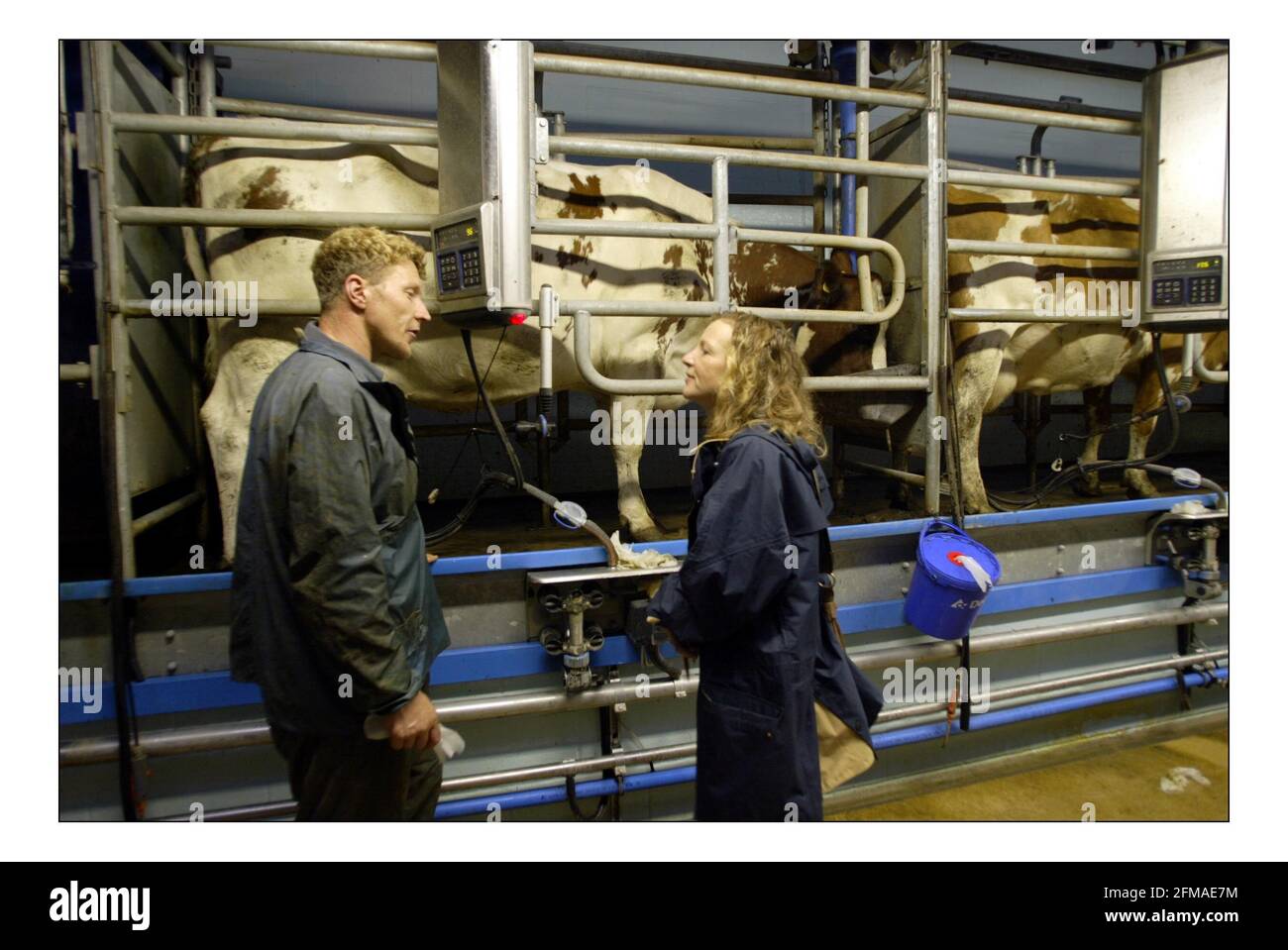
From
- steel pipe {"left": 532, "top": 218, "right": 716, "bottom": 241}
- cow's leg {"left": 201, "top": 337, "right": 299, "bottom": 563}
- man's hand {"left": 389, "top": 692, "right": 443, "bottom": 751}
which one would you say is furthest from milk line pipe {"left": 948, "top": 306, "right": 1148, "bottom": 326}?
cow's leg {"left": 201, "top": 337, "right": 299, "bottom": 563}

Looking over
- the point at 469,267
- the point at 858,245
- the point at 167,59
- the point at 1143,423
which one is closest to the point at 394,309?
the point at 469,267

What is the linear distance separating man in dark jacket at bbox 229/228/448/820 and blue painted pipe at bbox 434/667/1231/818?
2.23 feet

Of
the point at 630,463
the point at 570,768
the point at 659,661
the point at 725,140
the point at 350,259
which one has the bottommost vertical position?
the point at 570,768

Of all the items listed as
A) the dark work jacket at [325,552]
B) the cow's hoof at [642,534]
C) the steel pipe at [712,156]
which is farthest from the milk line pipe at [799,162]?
the cow's hoof at [642,534]

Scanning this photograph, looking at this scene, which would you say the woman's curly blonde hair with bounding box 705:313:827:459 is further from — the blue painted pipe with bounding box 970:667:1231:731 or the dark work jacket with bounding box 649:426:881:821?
the blue painted pipe with bounding box 970:667:1231:731

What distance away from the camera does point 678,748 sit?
2.58 meters

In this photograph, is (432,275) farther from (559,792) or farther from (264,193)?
(559,792)

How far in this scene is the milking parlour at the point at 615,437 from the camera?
5.29 ft

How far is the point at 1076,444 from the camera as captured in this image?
5371mm

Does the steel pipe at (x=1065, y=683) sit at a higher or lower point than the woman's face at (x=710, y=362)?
lower

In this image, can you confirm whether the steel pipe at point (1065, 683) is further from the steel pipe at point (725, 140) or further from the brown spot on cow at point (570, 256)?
the steel pipe at point (725, 140)

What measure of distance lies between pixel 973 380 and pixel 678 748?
8.10ft
